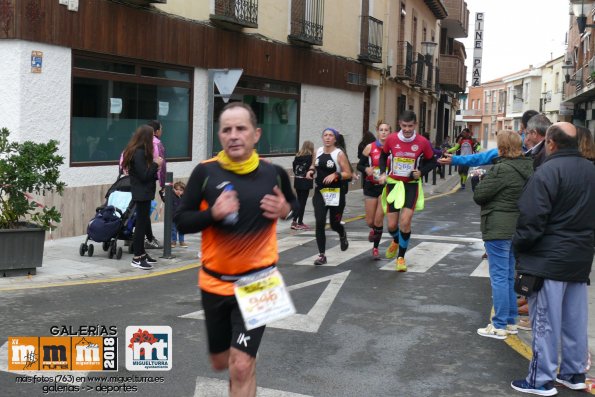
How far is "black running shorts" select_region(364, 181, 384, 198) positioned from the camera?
11172mm

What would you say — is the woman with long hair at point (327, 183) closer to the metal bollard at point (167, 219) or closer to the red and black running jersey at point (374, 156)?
the red and black running jersey at point (374, 156)

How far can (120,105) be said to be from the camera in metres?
13.3

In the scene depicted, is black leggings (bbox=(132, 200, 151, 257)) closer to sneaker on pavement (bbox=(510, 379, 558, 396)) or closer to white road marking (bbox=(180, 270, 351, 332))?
white road marking (bbox=(180, 270, 351, 332))

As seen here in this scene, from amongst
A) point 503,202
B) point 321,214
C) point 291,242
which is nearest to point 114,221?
point 321,214

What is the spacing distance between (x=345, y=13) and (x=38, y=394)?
19905mm

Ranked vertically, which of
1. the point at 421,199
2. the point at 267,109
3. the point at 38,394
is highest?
the point at 267,109

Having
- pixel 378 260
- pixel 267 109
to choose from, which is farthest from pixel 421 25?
pixel 378 260

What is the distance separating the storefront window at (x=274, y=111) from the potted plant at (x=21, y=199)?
27.3 feet

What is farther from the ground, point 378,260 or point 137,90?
point 137,90

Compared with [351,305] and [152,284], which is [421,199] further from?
[152,284]

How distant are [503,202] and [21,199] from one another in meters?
5.35

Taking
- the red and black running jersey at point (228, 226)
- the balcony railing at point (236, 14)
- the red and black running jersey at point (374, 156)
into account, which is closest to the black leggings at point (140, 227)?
the red and black running jersey at point (374, 156)

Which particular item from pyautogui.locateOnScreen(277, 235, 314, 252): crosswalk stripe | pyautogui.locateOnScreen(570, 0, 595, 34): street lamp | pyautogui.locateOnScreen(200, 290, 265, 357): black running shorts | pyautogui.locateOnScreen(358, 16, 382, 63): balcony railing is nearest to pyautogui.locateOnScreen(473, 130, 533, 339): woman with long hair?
pyautogui.locateOnScreen(200, 290, 265, 357): black running shorts

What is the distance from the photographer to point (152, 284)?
28.3 feet
